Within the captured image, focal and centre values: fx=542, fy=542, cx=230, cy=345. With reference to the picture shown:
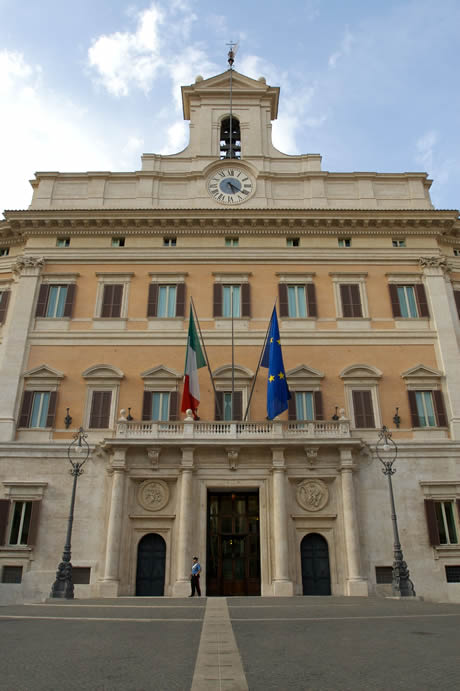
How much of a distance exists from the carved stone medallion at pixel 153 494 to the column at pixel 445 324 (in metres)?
12.2

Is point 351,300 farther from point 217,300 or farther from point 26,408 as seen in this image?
point 26,408

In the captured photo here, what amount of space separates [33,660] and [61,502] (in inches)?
632

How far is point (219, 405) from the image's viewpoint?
2352 cm

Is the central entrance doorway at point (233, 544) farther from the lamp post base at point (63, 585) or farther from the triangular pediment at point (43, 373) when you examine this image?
the triangular pediment at point (43, 373)

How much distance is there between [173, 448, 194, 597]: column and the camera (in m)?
19.7

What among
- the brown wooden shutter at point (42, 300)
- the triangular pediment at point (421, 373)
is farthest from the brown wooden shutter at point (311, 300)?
the brown wooden shutter at point (42, 300)

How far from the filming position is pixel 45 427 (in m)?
23.1

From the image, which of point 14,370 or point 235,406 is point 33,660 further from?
point 14,370

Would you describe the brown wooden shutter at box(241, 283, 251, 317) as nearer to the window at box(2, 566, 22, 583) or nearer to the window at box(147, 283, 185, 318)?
the window at box(147, 283, 185, 318)

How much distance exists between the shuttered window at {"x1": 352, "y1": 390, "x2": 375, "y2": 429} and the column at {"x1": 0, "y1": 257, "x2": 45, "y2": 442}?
14650 millimetres

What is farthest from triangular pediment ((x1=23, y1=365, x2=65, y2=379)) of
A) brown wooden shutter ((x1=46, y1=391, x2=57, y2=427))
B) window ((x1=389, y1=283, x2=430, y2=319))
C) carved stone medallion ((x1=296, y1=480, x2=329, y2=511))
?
window ((x1=389, y1=283, x2=430, y2=319))

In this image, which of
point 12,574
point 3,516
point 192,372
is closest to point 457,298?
point 192,372

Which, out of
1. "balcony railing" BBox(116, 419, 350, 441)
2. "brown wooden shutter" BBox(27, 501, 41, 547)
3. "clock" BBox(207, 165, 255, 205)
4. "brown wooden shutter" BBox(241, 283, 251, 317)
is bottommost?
"brown wooden shutter" BBox(27, 501, 41, 547)

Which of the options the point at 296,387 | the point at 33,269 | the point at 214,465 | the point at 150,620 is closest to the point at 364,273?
the point at 296,387
